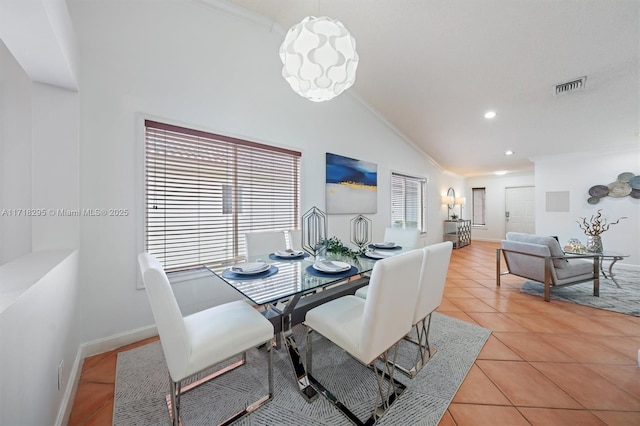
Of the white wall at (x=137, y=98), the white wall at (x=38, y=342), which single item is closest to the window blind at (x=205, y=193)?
the white wall at (x=137, y=98)

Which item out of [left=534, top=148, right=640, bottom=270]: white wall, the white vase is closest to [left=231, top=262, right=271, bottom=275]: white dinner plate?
the white vase

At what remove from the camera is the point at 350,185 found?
152 inches

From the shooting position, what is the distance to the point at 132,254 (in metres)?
2.01

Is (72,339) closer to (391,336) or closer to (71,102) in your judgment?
(71,102)

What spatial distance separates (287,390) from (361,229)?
294 centimetres

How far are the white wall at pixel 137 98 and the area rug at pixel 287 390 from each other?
2.31ft

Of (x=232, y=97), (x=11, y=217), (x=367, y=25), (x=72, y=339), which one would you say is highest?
(x=367, y=25)

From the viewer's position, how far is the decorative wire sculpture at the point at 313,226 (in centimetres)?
330

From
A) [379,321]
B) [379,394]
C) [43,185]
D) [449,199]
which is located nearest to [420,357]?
[379,394]

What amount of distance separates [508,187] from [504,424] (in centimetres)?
798

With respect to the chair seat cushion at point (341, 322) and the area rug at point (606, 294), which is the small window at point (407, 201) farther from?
the chair seat cushion at point (341, 322)

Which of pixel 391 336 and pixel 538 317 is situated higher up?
pixel 391 336

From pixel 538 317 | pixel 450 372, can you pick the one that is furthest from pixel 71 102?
pixel 538 317

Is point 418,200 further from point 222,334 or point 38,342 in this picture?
point 38,342
